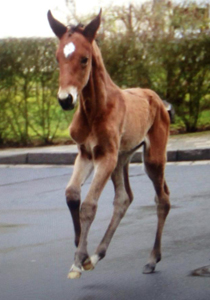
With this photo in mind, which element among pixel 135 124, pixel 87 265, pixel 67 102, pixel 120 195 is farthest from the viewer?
pixel 120 195

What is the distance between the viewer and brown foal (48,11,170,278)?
485 centimetres

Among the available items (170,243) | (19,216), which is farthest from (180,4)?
(170,243)

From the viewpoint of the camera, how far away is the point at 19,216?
8.00 m

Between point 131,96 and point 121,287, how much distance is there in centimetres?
138

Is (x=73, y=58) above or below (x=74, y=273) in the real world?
above

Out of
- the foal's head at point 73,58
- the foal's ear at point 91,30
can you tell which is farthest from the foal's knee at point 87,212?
the foal's ear at point 91,30

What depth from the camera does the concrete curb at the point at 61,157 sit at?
12.0 metres

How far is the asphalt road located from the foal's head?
4.12 ft

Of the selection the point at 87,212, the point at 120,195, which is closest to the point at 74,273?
the point at 87,212

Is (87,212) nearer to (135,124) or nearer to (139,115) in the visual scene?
(135,124)

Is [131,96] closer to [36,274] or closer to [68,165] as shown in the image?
[36,274]

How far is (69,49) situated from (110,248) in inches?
80.6

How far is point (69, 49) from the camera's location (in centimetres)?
482

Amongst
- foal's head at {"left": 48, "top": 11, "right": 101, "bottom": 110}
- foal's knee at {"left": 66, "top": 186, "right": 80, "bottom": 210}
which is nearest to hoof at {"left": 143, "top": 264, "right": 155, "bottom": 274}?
foal's knee at {"left": 66, "top": 186, "right": 80, "bottom": 210}
